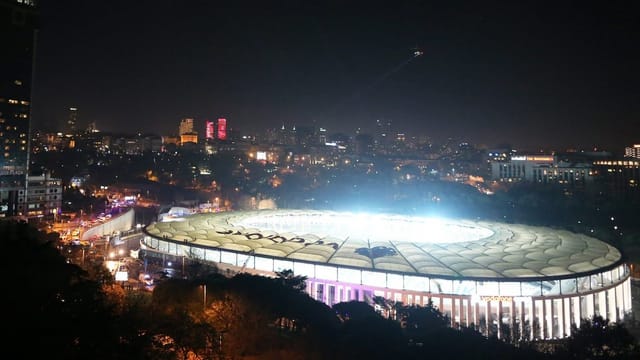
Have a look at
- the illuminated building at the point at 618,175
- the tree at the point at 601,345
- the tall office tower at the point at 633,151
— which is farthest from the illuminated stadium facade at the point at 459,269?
the tall office tower at the point at 633,151

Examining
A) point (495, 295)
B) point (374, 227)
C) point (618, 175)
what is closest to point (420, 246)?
point (495, 295)

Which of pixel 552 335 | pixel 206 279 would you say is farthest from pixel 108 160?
pixel 552 335

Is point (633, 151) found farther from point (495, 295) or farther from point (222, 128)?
point (222, 128)

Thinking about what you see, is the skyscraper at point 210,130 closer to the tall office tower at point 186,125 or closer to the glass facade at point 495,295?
the tall office tower at point 186,125

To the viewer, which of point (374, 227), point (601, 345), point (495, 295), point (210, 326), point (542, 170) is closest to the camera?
point (210, 326)

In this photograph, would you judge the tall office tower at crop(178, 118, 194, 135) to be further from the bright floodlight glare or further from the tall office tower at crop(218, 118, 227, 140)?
the bright floodlight glare
